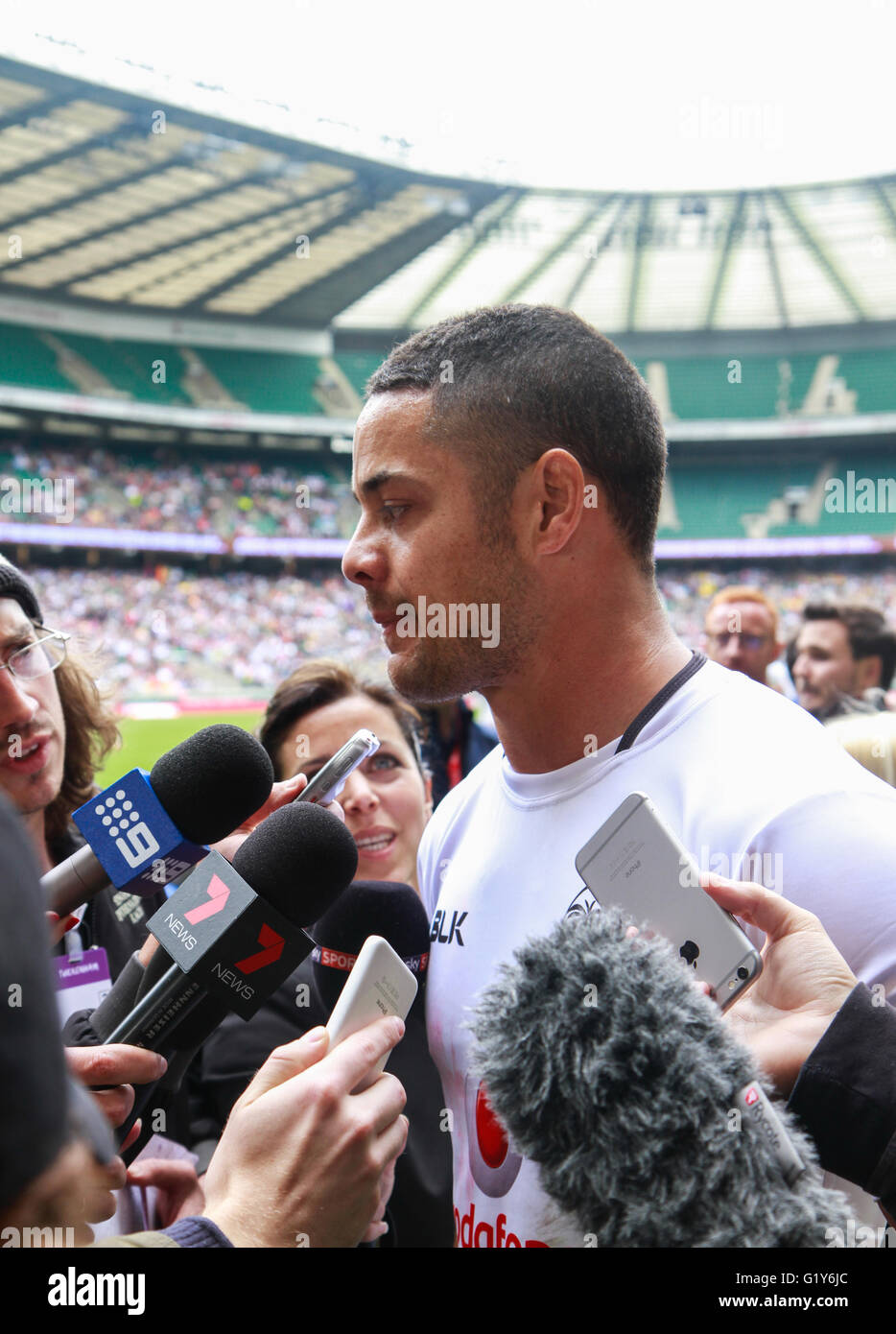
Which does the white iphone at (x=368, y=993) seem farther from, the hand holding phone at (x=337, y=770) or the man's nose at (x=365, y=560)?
the man's nose at (x=365, y=560)

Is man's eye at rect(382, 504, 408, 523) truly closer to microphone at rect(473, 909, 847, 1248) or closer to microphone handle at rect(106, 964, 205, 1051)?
microphone handle at rect(106, 964, 205, 1051)

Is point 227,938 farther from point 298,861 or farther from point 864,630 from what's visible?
point 864,630

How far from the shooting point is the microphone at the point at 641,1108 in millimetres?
946

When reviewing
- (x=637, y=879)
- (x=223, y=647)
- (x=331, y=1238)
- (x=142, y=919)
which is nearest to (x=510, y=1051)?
(x=637, y=879)

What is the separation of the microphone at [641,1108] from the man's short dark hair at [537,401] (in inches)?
37.9

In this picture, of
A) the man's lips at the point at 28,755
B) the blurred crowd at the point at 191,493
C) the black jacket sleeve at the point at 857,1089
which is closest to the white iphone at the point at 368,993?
the black jacket sleeve at the point at 857,1089

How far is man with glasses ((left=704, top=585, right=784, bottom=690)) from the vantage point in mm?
5469

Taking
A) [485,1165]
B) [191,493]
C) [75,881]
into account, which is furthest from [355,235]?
[485,1165]

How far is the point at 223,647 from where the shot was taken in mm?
28172

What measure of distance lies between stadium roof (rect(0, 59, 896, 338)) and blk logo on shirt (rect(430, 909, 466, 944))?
23.1m

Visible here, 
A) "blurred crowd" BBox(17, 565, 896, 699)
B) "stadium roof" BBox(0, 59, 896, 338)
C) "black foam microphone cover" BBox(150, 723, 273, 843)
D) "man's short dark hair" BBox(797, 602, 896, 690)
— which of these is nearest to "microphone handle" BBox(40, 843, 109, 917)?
"black foam microphone cover" BBox(150, 723, 273, 843)

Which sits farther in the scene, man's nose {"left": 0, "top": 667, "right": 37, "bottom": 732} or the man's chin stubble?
man's nose {"left": 0, "top": 667, "right": 37, "bottom": 732}

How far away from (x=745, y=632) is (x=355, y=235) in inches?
986
